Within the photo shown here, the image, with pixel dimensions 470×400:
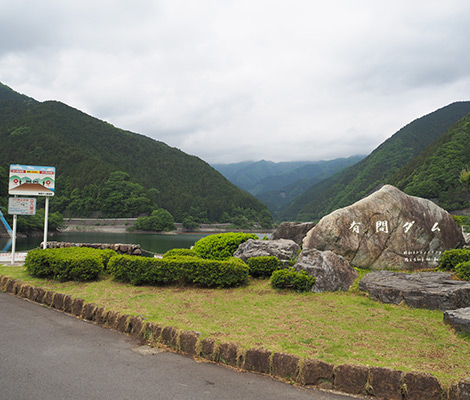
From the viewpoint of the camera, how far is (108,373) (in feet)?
15.0

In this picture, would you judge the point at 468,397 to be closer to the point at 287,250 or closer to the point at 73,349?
the point at 73,349

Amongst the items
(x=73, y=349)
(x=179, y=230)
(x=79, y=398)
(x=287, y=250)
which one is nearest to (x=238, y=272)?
(x=287, y=250)

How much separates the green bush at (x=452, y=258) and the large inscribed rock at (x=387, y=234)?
26.8 inches

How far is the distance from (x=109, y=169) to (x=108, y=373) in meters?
102

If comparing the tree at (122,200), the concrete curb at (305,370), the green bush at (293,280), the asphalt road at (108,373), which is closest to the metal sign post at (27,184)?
the asphalt road at (108,373)

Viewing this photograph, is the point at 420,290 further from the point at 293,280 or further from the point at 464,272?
the point at 293,280

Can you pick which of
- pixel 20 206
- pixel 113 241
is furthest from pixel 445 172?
pixel 20 206

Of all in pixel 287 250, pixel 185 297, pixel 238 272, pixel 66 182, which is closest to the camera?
pixel 185 297

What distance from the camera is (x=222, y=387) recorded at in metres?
4.31

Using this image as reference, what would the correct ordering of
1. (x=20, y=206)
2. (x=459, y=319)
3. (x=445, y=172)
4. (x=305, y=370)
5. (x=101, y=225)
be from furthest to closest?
1. (x=101, y=225)
2. (x=445, y=172)
3. (x=20, y=206)
4. (x=459, y=319)
5. (x=305, y=370)

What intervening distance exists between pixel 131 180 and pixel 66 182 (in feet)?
55.4

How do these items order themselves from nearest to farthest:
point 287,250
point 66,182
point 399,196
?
point 287,250 < point 399,196 < point 66,182

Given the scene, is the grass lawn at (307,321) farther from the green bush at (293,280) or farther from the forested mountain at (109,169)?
the forested mountain at (109,169)

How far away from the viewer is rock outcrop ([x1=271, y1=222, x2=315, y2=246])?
44.5 feet
